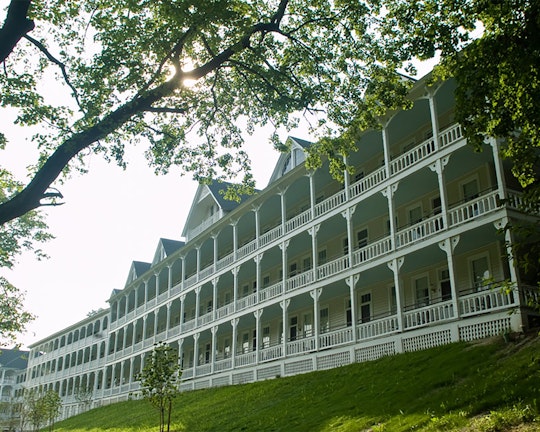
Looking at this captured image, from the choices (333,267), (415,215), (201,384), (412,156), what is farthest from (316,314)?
(201,384)

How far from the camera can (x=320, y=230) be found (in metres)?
29.2

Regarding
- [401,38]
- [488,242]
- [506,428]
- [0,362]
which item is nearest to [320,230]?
[488,242]

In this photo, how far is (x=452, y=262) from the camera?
65.0 feet

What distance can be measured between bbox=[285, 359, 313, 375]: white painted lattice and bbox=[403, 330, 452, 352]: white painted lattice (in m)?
6.06

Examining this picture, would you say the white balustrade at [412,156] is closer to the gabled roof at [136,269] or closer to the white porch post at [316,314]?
the white porch post at [316,314]

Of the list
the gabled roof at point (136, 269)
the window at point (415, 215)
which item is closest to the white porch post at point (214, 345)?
the window at point (415, 215)

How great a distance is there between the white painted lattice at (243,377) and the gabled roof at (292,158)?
1052 centimetres

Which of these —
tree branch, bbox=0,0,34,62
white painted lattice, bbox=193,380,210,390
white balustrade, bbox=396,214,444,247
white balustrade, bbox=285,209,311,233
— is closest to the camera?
tree branch, bbox=0,0,34,62

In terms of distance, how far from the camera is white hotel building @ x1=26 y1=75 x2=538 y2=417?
20.0 m

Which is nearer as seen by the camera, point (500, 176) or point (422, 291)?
point (500, 176)

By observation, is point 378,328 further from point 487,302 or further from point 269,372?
point 269,372

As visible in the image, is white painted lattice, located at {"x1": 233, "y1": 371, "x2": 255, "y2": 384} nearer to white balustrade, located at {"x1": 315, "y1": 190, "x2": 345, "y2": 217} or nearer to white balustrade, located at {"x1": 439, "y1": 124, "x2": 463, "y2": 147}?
white balustrade, located at {"x1": 315, "y1": 190, "x2": 345, "y2": 217}

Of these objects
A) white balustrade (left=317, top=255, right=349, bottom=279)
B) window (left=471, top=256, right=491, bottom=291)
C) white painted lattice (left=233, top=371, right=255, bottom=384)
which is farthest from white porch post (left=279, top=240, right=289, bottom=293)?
window (left=471, top=256, right=491, bottom=291)

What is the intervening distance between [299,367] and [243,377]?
18.3 feet
